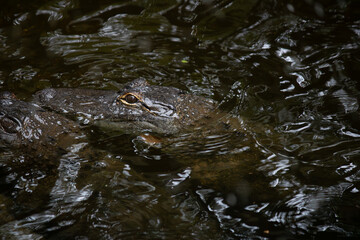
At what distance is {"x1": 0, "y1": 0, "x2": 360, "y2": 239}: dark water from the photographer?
342cm

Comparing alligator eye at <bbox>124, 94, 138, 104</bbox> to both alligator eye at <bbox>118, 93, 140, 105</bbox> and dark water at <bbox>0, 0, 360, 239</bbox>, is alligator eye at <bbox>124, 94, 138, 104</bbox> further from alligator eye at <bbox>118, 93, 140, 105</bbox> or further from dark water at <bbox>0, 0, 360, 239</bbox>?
dark water at <bbox>0, 0, 360, 239</bbox>

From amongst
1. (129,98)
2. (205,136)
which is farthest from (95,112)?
(205,136)

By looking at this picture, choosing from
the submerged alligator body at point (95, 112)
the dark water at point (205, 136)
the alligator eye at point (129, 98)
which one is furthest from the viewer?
the alligator eye at point (129, 98)

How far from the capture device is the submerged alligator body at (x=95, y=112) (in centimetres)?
441

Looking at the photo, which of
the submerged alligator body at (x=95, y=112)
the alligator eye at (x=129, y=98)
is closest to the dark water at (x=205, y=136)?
the submerged alligator body at (x=95, y=112)

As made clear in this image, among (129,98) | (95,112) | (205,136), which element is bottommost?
(205,136)

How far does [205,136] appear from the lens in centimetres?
461

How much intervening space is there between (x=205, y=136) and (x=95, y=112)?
4.99ft

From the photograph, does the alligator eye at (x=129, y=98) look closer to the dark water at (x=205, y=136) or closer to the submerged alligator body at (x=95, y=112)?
the submerged alligator body at (x=95, y=112)

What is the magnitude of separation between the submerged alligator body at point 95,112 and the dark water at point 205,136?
0.73 ft

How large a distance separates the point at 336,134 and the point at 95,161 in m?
2.93

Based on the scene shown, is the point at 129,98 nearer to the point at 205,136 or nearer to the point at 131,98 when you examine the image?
the point at 131,98

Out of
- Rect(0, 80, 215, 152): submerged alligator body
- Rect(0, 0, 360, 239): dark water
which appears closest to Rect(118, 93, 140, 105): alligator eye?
Rect(0, 80, 215, 152): submerged alligator body

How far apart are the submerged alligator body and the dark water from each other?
0.22 m
